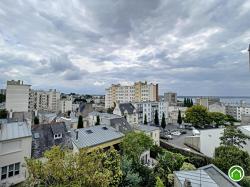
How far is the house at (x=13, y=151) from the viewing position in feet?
53.2

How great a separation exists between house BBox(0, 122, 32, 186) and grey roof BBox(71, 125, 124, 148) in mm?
5586

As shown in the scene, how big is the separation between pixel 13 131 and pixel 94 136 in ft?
32.7

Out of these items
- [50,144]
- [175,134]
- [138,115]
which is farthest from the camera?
[138,115]

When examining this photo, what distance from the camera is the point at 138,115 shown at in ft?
211

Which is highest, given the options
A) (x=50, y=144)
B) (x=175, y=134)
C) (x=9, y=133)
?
(x=9, y=133)

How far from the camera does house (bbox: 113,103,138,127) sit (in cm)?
5838

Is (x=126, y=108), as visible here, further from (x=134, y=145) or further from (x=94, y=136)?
(x=134, y=145)

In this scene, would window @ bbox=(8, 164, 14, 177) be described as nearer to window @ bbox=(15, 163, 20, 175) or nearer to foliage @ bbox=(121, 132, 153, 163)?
window @ bbox=(15, 163, 20, 175)

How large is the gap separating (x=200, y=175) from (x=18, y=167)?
15.1m

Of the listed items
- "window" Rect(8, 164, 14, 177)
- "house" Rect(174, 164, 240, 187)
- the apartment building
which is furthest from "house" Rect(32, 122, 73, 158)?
the apartment building

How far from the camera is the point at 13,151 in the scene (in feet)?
55.1

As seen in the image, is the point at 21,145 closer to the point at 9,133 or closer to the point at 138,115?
the point at 9,133

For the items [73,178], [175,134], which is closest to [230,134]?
[73,178]

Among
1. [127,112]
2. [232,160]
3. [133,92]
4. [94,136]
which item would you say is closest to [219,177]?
[232,160]
